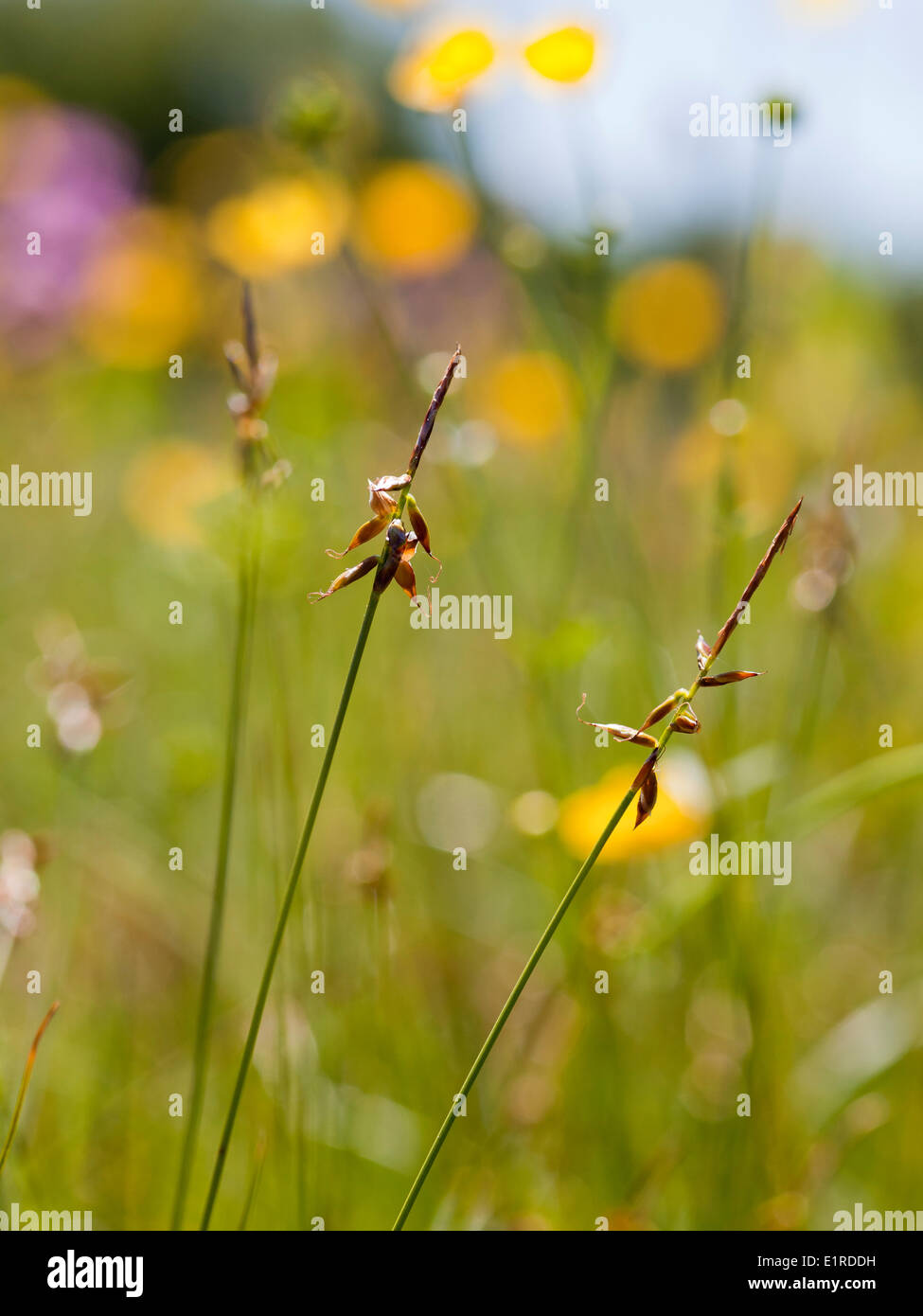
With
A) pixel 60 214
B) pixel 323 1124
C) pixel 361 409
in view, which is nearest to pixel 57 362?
pixel 60 214

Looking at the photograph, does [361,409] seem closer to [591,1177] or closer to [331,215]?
[331,215]

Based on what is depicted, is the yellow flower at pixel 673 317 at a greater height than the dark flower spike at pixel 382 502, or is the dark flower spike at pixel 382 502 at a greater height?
the yellow flower at pixel 673 317

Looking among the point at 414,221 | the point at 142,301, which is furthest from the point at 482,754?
the point at 142,301

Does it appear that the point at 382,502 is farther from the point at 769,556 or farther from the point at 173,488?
the point at 173,488

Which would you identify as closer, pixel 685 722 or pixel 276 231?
pixel 685 722

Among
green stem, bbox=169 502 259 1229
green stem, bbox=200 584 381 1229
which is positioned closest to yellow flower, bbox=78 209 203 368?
green stem, bbox=169 502 259 1229

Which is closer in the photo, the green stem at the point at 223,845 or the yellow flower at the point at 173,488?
the green stem at the point at 223,845

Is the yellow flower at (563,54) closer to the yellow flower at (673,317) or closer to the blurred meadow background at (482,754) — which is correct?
the blurred meadow background at (482,754)

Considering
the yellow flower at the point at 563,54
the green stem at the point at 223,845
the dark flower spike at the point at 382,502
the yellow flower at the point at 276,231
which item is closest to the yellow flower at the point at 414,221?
A: the yellow flower at the point at 276,231
